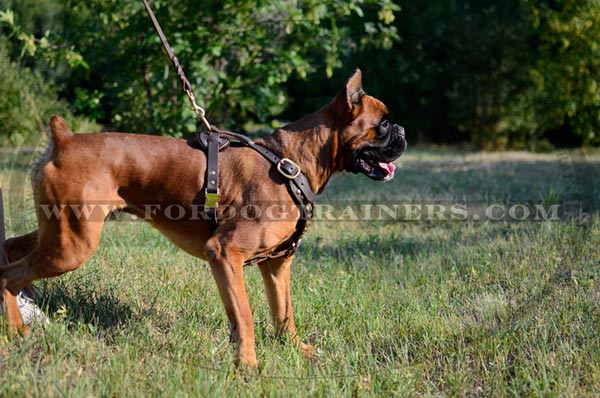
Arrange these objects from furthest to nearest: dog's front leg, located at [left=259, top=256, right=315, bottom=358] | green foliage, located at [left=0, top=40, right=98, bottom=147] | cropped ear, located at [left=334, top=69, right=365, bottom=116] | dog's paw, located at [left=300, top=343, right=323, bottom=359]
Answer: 1. green foliage, located at [left=0, top=40, right=98, bottom=147]
2. dog's front leg, located at [left=259, top=256, right=315, bottom=358]
3. cropped ear, located at [left=334, top=69, right=365, bottom=116]
4. dog's paw, located at [left=300, top=343, right=323, bottom=359]

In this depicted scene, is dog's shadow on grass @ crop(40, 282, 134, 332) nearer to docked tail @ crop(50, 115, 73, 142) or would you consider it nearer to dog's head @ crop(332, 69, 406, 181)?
docked tail @ crop(50, 115, 73, 142)

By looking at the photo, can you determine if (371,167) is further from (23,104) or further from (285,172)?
(23,104)

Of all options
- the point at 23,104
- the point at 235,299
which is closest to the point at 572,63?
the point at 23,104

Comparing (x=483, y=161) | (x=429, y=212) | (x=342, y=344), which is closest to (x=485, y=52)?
(x=483, y=161)

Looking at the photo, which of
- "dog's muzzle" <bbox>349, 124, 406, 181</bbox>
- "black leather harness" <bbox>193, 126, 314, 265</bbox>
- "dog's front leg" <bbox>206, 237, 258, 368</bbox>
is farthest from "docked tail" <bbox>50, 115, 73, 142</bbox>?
"dog's muzzle" <bbox>349, 124, 406, 181</bbox>

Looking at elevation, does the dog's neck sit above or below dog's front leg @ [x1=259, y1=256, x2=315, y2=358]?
above

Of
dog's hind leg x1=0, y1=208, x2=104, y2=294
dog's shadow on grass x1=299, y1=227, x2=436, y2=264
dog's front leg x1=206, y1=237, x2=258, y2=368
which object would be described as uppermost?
dog's hind leg x1=0, y1=208, x2=104, y2=294

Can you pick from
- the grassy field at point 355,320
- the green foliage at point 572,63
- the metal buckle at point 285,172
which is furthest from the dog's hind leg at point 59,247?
the green foliage at point 572,63

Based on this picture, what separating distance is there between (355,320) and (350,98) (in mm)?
1530

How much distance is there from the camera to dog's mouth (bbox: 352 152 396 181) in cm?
432

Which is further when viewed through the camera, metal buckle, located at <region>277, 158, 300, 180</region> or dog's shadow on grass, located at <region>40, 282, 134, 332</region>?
dog's shadow on grass, located at <region>40, 282, 134, 332</region>

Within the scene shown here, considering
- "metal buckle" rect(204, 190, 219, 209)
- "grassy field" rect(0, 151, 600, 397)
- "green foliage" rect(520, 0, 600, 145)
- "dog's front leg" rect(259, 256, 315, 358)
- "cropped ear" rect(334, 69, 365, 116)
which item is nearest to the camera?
"grassy field" rect(0, 151, 600, 397)

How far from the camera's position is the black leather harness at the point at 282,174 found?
13.1 feet

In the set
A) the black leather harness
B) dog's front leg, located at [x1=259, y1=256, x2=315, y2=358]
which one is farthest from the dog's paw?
the black leather harness
